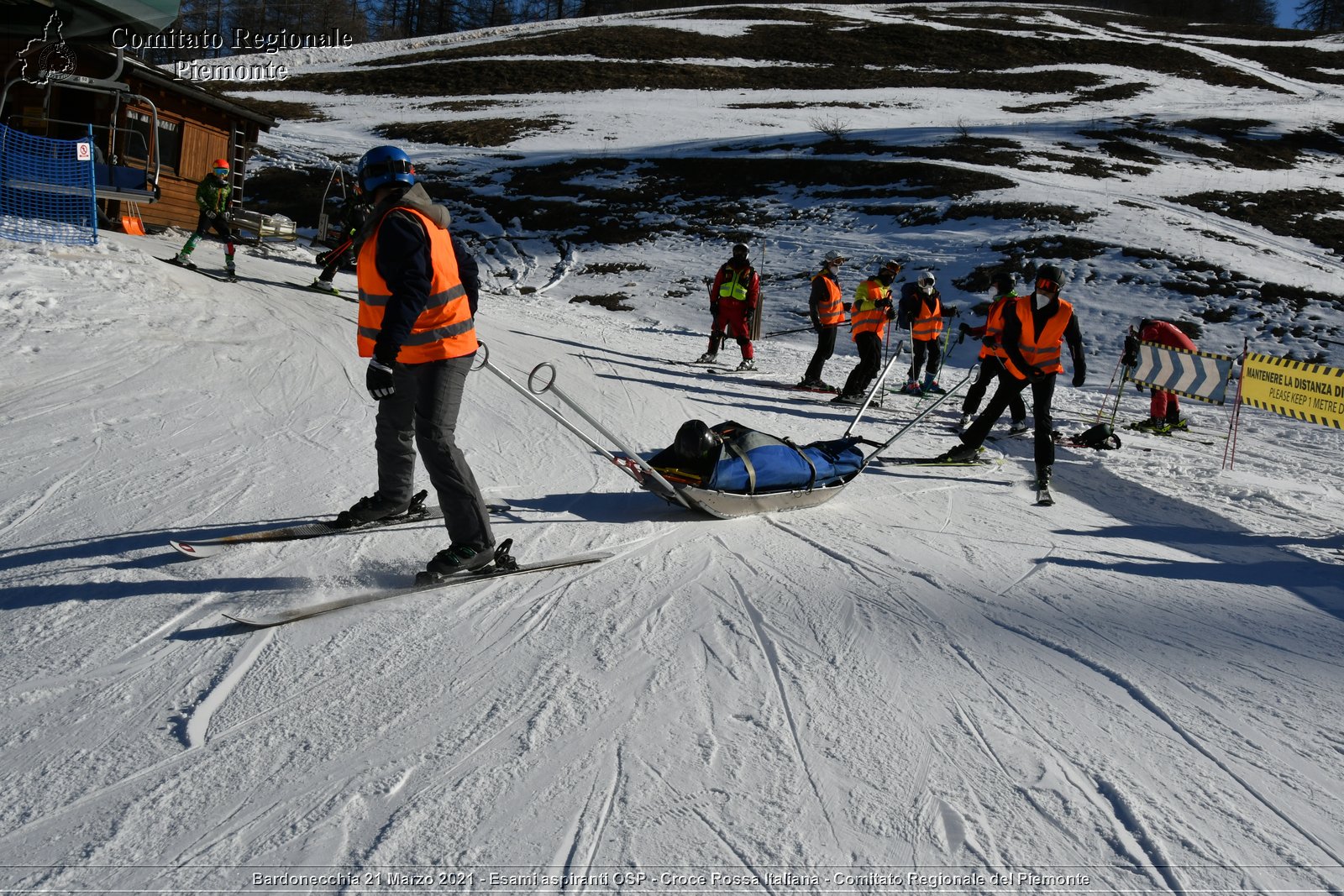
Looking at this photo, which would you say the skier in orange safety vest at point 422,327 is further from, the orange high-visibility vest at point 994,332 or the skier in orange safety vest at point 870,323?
the skier in orange safety vest at point 870,323

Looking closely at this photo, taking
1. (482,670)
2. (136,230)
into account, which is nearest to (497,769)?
(482,670)

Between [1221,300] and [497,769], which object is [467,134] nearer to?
[1221,300]

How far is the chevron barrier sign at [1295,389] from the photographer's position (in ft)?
26.0

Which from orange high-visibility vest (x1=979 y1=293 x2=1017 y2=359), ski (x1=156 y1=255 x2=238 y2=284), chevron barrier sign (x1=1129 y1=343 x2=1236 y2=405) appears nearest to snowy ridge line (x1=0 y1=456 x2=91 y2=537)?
ski (x1=156 y1=255 x2=238 y2=284)

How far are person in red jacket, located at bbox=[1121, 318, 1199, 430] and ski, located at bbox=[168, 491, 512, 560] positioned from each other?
8534 millimetres

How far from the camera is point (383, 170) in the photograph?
11.8ft

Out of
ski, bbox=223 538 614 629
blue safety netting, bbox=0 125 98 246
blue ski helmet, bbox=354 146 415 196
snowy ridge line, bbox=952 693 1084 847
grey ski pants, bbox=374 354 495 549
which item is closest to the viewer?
snowy ridge line, bbox=952 693 1084 847

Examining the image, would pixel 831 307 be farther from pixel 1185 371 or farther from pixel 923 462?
pixel 1185 371

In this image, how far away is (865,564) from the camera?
4641 mm

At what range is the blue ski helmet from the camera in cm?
361

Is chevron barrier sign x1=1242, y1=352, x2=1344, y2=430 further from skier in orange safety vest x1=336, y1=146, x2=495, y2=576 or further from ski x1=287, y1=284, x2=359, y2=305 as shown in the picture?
ski x1=287, y1=284, x2=359, y2=305

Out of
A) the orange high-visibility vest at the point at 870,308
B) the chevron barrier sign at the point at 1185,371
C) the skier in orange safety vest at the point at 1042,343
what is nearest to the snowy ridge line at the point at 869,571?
the skier in orange safety vest at the point at 1042,343

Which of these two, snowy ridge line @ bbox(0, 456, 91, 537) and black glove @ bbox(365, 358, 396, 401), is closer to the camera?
black glove @ bbox(365, 358, 396, 401)
